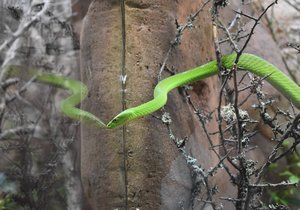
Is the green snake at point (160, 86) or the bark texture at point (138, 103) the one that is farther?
the bark texture at point (138, 103)

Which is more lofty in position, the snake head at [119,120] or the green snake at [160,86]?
the green snake at [160,86]

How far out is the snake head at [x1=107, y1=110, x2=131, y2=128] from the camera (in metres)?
1.67

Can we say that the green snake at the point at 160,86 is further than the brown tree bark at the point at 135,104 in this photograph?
No

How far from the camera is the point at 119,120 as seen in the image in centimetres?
169

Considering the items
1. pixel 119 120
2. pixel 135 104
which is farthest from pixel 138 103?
pixel 119 120

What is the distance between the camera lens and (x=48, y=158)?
1475mm

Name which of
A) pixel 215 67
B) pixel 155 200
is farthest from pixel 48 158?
pixel 215 67

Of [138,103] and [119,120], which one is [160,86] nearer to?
[138,103]

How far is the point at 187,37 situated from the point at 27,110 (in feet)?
4.02

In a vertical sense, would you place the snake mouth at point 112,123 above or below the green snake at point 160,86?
below

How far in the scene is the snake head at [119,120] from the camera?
1673 millimetres

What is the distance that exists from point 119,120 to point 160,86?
19.1 inches

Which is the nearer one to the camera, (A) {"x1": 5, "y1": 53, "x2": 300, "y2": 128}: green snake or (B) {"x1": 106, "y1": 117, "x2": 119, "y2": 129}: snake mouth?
(A) {"x1": 5, "y1": 53, "x2": 300, "y2": 128}: green snake

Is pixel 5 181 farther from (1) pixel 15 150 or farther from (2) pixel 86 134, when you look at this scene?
(2) pixel 86 134
